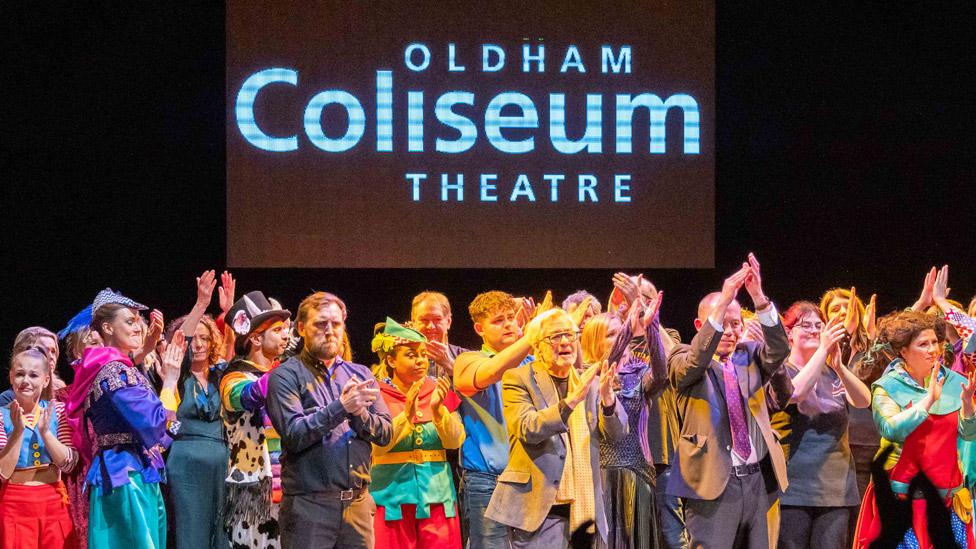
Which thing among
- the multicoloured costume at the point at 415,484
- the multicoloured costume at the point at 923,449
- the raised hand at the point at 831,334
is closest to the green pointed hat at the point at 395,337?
the multicoloured costume at the point at 415,484

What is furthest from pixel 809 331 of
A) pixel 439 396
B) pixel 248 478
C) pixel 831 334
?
pixel 248 478

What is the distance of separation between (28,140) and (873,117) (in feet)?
19.0

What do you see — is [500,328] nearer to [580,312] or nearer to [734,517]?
[580,312]

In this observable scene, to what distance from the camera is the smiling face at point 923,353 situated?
517 centimetres

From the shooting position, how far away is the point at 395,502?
5.07 meters

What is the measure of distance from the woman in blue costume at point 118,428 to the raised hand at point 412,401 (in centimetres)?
99

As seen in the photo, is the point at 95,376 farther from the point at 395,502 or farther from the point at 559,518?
the point at 559,518

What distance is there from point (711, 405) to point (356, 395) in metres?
1.56

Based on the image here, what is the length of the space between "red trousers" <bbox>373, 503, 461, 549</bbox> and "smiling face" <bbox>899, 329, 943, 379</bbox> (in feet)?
6.87

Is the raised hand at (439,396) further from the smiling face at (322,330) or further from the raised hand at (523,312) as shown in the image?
the raised hand at (523,312)

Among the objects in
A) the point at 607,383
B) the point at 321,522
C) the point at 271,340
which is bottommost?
the point at 321,522

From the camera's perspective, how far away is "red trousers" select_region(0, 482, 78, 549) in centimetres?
506

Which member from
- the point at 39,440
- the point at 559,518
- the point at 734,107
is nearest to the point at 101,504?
the point at 39,440

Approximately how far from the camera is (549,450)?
4566mm
